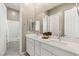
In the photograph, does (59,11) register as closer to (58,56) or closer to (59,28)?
(59,28)

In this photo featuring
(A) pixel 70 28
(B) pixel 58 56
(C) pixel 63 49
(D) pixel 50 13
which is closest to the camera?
(C) pixel 63 49

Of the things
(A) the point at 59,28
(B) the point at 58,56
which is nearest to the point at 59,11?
(A) the point at 59,28

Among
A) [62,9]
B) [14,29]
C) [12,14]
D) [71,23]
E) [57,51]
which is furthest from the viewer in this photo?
[12,14]

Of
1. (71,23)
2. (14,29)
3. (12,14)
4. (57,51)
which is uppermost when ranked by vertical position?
(12,14)

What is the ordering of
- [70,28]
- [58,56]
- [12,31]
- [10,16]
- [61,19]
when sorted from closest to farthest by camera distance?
[58,56] < [70,28] < [61,19] < [12,31] < [10,16]

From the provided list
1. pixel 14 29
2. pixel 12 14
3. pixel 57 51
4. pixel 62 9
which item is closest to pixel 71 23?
pixel 62 9

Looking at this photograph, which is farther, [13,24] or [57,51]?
[13,24]

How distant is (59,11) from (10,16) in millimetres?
2091

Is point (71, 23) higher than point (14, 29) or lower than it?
higher

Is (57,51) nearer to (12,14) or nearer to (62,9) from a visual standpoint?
(62,9)

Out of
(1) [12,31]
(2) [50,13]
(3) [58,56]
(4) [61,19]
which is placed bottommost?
(3) [58,56]

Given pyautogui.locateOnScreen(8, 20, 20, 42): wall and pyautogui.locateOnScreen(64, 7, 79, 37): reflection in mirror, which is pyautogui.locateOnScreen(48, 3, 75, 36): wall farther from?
pyautogui.locateOnScreen(8, 20, 20, 42): wall

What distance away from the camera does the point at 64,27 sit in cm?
204

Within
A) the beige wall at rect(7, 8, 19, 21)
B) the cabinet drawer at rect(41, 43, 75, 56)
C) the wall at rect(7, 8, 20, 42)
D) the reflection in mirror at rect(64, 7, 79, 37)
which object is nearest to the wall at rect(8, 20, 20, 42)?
the wall at rect(7, 8, 20, 42)
